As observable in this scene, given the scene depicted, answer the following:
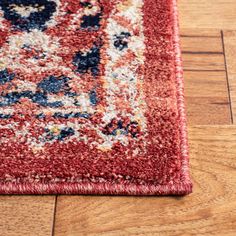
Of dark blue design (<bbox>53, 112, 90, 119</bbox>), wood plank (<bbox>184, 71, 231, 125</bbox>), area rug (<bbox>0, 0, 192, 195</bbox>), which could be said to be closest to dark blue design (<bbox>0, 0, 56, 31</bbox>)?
area rug (<bbox>0, 0, 192, 195</bbox>)

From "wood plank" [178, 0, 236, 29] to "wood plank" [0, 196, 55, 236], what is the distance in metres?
0.53

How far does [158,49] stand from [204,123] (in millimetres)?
202

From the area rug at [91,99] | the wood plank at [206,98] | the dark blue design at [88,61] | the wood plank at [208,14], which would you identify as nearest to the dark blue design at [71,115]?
the area rug at [91,99]

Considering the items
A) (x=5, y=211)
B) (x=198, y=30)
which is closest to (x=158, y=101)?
(x=198, y=30)

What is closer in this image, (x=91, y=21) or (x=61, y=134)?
(x=61, y=134)

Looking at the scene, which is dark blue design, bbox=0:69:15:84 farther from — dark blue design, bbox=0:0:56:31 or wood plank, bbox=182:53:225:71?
wood plank, bbox=182:53:225:71

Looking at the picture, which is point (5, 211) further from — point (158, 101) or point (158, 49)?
point (158, 49)

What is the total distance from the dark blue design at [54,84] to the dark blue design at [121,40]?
0.47ft

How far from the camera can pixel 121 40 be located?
3.28ft

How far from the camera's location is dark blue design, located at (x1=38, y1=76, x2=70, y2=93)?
3.01ft

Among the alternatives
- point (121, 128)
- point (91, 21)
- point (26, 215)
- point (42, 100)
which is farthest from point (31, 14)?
point (26, 215)

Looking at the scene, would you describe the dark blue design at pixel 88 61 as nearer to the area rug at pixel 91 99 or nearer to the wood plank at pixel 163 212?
the area rug at pixel 91 99

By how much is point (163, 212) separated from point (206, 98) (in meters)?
0.27

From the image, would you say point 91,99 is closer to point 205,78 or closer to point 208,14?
point 205,78
